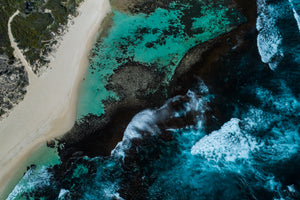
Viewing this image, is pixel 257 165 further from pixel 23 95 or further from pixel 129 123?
pixel 23 95

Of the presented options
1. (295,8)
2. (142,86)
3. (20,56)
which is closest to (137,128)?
(142,86)

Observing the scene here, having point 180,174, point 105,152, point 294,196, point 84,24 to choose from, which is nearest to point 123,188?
point 105,152

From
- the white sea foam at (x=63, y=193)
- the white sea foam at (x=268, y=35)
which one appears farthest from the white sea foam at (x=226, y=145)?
the white sea foam at (x=63, y=193)

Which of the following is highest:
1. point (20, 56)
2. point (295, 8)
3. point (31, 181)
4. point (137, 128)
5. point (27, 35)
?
point (27, 35)

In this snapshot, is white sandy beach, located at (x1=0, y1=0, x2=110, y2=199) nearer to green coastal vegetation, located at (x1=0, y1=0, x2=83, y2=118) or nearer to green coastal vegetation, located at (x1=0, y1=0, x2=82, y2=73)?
green coastal vegetation, located at (x1=0, y1=0, x2=83, y2=118)

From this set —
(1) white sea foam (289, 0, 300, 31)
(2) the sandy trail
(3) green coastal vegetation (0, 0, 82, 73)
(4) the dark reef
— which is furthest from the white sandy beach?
(1) white sea foam (289, 0, 300, 31)

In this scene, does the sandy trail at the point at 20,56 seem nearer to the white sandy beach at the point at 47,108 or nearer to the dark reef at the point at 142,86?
the white sandy beach at the point at 47,108

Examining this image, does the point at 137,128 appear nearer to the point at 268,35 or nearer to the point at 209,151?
the point at 209,151

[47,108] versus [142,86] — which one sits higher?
[47,108]
